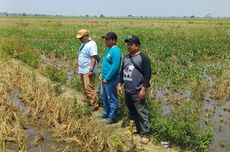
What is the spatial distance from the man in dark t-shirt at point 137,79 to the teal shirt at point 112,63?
0.50 m

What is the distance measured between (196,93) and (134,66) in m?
4.23

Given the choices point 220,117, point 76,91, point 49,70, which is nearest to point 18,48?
point 49,70

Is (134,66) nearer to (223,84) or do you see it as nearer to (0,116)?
(0,116)

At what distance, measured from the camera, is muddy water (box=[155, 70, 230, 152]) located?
6.27 meters

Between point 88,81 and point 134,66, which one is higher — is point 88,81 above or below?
below

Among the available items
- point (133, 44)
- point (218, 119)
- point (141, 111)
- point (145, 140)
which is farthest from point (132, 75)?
point (218, 119)

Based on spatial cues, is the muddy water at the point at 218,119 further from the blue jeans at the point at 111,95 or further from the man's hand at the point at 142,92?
the blue jeans at the point at 111,95

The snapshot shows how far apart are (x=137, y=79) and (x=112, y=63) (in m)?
0.96

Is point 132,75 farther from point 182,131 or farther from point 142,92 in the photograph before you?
point 182,131

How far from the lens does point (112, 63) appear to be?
666 cm

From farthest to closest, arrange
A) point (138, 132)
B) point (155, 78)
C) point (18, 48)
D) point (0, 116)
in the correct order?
point (18, 48) → point (155, 78) → point (0, 116) → point (138, 132)

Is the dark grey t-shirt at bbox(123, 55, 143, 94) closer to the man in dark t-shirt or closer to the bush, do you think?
the man in dark t-shirt

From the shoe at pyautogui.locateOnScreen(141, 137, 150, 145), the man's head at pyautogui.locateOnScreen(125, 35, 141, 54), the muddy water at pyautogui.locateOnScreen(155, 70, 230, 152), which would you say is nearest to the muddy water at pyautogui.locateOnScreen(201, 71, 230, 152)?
the muddy water at pyautogui.locateOnScreen(155, 70, 230, 152)

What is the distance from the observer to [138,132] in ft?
20.5
